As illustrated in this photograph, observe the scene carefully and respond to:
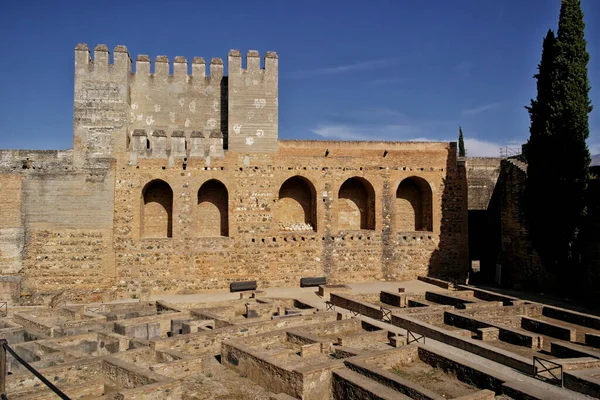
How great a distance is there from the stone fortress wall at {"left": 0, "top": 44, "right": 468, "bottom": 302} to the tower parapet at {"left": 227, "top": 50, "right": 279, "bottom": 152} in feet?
0.17

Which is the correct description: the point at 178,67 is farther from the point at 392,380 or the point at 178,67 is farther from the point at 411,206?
the point at 392,380

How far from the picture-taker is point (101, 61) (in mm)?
17781

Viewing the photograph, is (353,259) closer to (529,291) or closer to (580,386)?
(529,291)

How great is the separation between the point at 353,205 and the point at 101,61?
11251 millimetres

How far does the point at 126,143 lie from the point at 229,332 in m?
9.26

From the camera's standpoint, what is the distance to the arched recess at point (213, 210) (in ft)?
62.6

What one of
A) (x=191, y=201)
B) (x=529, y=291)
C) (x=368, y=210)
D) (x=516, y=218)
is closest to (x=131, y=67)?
(x=191, y=201)

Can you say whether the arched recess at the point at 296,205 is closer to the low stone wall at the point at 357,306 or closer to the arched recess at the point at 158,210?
the arched recess at the point at 158,210

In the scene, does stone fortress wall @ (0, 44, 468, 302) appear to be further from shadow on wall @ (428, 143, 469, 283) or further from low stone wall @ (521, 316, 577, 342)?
low stone wall @ (521, 316, 577, 342)

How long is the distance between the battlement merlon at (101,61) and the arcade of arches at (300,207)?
4.28 metres

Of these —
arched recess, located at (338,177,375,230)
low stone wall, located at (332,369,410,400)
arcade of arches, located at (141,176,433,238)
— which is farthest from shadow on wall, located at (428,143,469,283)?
low stone wall, located at (332,369,410,400)

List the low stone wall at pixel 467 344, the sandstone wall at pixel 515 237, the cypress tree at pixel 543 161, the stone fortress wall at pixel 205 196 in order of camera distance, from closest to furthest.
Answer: the low stone wall at pixel 467 344, the cypress tree at pixel 543 161, the stone fortress wall at pixel 205 196, the sandstone wall at pixel 515 237

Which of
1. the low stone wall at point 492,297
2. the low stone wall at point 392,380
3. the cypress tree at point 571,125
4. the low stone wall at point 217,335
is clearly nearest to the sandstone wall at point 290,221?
the low stone wall at point 492,297

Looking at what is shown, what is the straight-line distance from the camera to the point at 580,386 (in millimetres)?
8289
